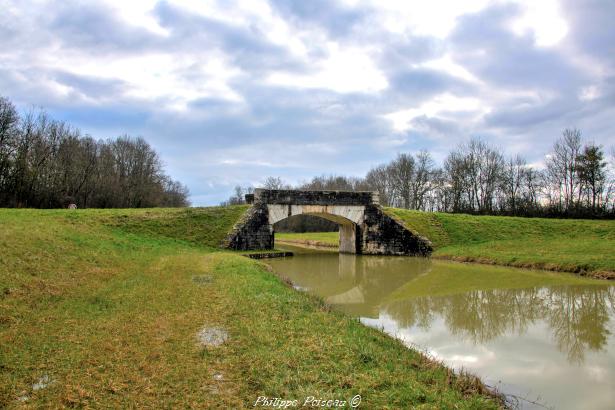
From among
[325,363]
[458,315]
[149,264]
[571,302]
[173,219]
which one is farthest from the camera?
[173,219]

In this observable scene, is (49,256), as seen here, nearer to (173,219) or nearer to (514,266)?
(173,219)

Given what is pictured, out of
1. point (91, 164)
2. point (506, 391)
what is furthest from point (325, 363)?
point (91, 164)

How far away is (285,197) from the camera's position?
82.8 feet

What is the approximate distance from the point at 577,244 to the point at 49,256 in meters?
21.5

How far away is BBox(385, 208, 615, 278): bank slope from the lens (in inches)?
674

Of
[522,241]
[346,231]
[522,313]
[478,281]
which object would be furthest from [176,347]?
[346,231]

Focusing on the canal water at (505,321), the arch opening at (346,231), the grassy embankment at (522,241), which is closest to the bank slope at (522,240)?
the grassy embankment at (522,241)

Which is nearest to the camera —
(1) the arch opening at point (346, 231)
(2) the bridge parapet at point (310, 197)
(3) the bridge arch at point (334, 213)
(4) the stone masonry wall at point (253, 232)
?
(4) the stone masonry wall at point (253, 232)

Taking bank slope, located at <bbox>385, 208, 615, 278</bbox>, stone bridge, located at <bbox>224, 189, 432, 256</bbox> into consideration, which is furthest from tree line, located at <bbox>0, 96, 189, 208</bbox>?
bank slope, located at <bbox>385, 208, 615, 278</bbox>

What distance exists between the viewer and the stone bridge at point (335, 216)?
24.5 m

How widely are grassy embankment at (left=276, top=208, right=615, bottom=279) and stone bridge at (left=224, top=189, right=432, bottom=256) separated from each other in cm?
99

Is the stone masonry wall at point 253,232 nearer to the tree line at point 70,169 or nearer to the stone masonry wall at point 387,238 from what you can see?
the stone masonry wall at point 387,238

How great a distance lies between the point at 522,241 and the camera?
79.3 ft

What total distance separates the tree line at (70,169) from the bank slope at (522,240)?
25.7 m
